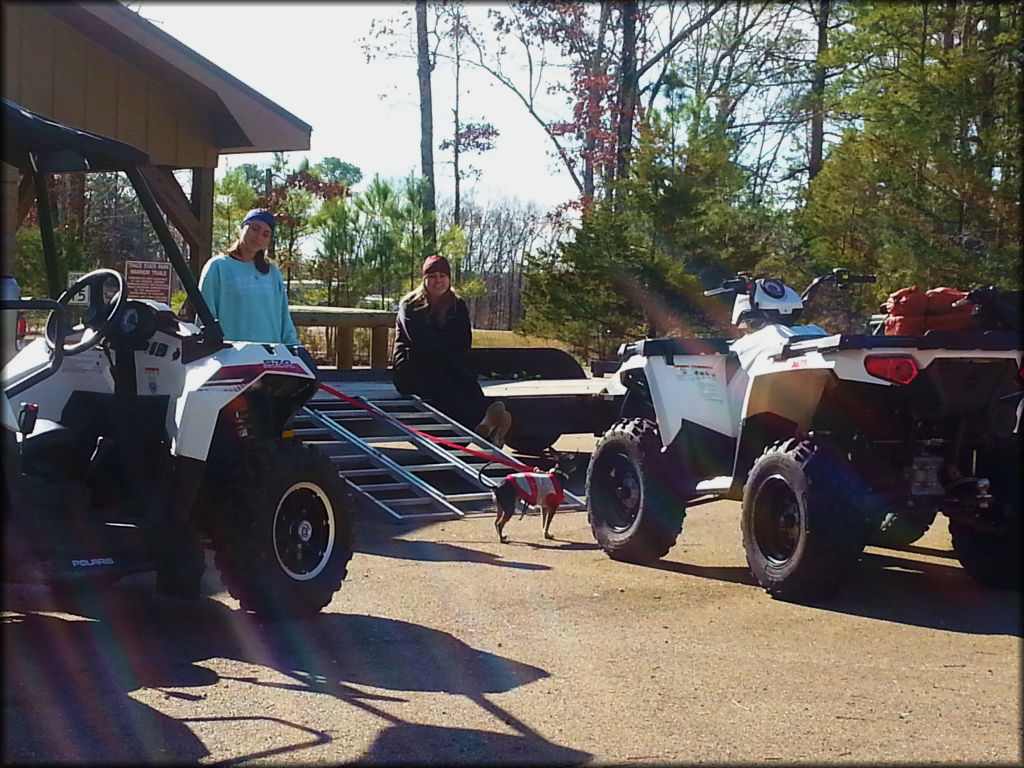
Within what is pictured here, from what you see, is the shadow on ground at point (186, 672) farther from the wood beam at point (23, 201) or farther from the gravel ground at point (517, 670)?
the wood beam at point (23, 201)

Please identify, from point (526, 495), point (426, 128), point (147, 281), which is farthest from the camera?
point (426, 128)

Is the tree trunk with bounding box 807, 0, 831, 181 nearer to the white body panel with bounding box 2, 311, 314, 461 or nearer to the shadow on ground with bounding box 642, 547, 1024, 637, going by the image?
the shadow on ground with bounding box 642, 547, 1024, 637

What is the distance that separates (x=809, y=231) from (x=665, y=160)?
2941 mm

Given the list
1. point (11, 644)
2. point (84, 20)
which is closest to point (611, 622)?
point (11, 644)

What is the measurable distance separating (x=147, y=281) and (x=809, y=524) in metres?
7.14

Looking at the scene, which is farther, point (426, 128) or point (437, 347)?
point (426, 128)

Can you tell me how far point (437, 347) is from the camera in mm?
9992

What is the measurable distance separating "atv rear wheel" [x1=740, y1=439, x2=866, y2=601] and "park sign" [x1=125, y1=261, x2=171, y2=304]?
6.58 m

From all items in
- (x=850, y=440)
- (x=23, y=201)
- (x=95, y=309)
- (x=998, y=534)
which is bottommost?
(x=998, y=534)

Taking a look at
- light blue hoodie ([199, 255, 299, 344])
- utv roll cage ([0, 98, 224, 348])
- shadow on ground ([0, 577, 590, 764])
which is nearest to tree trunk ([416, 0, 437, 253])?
light blue hoodie ([199, 255, 299, 344])

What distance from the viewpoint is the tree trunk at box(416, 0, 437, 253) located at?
23284 millimetres

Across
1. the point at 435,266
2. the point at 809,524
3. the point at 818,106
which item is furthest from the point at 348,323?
the point at 818,106

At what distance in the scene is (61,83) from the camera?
34.2 ft

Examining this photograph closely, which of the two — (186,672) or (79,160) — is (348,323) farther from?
(186,672)
